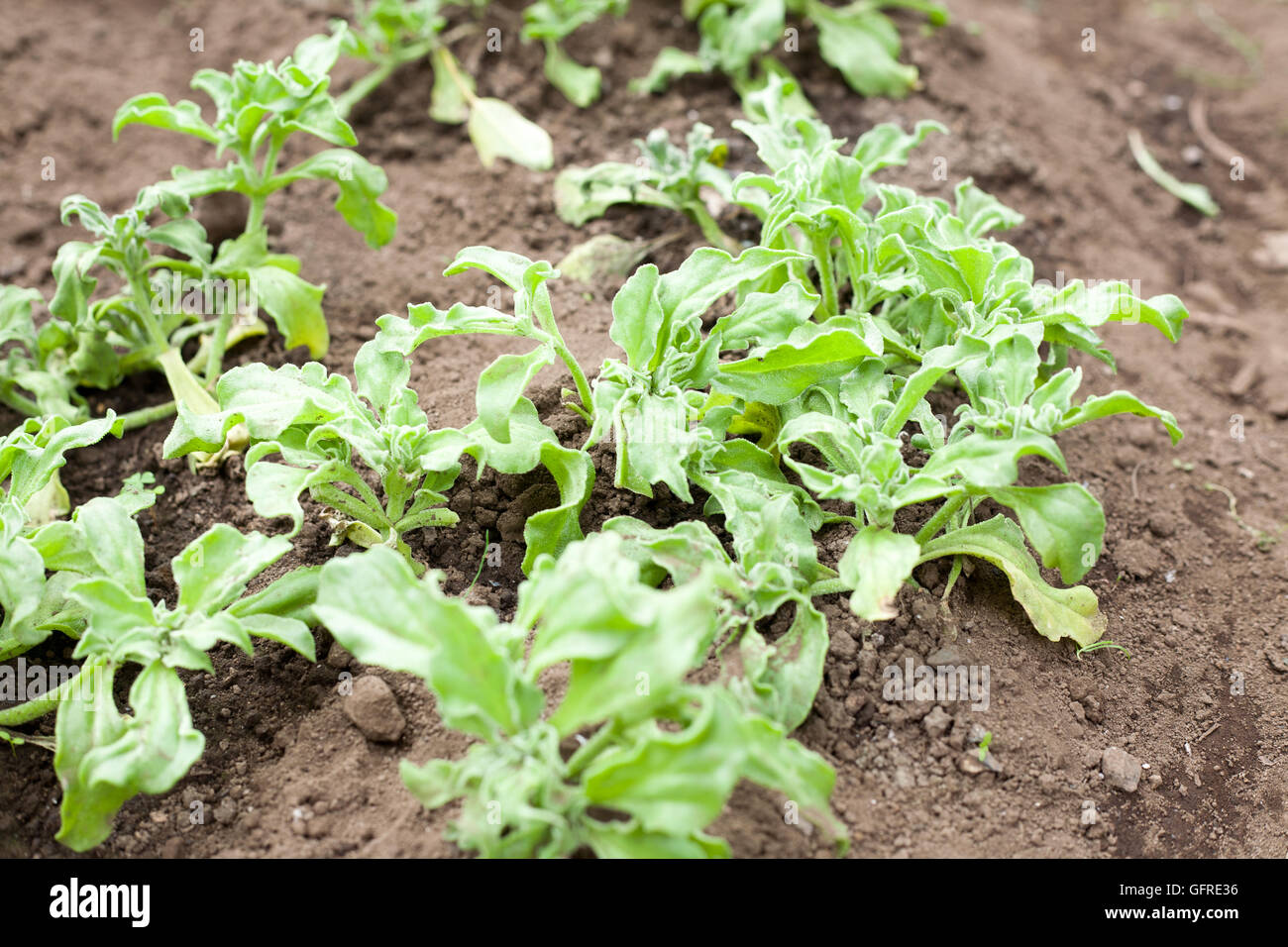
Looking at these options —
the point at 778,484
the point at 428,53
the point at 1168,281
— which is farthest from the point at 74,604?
the point at 1168,281

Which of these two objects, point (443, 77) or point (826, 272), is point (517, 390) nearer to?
point (826, 272)

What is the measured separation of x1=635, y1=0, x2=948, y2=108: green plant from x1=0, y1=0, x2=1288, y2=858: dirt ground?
84 millimetres

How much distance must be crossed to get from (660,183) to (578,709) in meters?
1.92

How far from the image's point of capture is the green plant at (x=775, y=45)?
387 cm

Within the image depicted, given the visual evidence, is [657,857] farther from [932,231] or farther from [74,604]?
[932,231]

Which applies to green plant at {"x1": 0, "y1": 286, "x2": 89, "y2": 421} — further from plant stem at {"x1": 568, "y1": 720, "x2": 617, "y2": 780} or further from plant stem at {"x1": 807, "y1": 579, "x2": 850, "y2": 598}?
plant stem at {"x1": 807, "y1": 579, "x2": 850, "y2": 598}

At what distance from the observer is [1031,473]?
2906 mm

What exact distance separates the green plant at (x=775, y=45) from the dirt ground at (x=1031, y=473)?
0.08 metres

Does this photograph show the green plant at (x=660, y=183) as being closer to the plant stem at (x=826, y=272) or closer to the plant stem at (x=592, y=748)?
the plant stem at (x=826, y=272)

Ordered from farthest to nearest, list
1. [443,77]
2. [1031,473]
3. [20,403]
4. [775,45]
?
[775,45] → [443,77] → [20,403] → [1031,473]

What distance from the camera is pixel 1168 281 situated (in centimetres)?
391

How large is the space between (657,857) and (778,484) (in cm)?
95

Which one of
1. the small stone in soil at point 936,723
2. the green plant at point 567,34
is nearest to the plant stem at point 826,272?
the small stone in soil at point 936,723

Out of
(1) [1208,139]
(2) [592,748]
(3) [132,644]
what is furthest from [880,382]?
(1) [1208,139]
